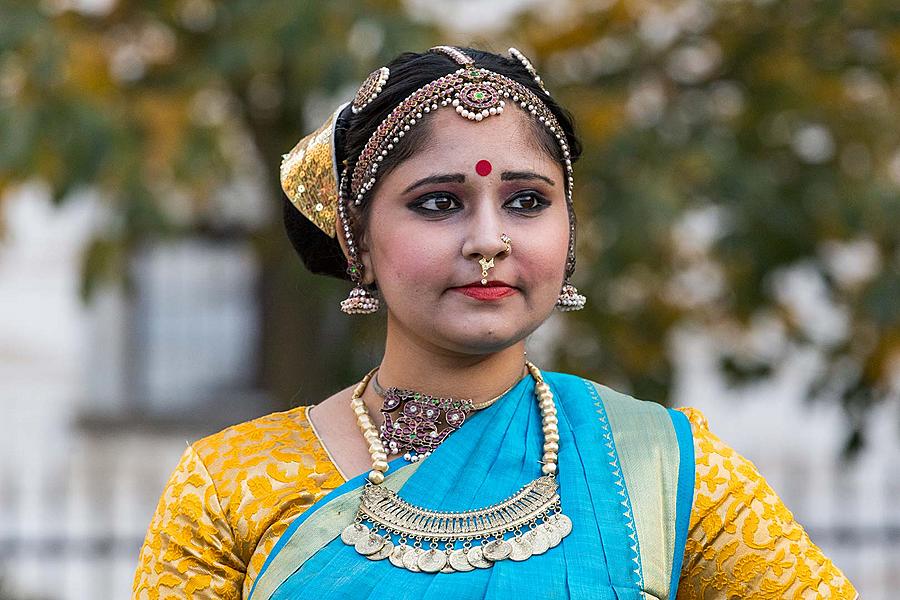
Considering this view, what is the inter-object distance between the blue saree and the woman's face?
17cm

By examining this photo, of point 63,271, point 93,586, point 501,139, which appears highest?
point 501,139

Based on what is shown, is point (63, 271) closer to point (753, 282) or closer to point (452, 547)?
point (753, 282)

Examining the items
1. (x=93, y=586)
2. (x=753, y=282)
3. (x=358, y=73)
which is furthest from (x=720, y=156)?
(x=93, y=586)

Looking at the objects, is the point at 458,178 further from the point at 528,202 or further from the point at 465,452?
the point at 465,452

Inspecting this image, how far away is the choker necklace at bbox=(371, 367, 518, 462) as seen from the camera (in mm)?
2350

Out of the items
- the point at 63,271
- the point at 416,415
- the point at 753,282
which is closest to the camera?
the point at 416,415

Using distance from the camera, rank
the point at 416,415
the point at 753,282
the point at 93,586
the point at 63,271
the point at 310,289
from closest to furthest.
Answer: the point at 416,415 < the point at 310,289 < the point at 753,282 < the point at 93,586 < the point at 63,271

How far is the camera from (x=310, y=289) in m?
5.45

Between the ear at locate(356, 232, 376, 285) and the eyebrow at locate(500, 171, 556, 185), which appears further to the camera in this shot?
the ear at locate(356, 232, 376, 285)

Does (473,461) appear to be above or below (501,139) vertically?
below

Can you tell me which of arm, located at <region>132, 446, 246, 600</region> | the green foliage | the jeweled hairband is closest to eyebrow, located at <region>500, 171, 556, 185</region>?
the jeweled hairband

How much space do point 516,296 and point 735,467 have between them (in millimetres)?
449

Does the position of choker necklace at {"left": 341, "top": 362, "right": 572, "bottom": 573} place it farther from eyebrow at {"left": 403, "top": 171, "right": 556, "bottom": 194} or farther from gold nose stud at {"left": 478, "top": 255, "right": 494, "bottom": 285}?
eyebrow at {"left": 403, "top": 171, "right": 556, "bottom": 194}

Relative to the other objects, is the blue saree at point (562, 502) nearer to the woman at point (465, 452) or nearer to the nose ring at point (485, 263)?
the woman at point (465, 452)
